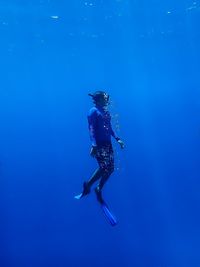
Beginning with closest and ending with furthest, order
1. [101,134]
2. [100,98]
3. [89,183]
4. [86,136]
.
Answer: [100,98] < [101,134] < [89,183] < [86,136]

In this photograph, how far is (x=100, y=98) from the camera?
7.49m

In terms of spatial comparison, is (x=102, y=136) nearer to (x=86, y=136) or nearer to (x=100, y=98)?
(x=100, y=98)

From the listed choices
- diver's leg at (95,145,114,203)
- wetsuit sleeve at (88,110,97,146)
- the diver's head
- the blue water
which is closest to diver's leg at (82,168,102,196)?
diver's leg at (95,145,114,203)

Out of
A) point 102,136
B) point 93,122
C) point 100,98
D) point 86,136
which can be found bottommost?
point 102,136

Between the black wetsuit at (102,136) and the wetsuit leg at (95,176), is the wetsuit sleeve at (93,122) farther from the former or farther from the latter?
the wetsuit leg at (95,176)

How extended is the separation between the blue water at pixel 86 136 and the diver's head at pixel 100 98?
13.5 m

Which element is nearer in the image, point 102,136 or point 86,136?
point 102,136

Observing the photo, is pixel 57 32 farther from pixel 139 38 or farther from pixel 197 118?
pixel 197 118

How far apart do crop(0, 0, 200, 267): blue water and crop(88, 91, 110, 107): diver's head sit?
44.3ft

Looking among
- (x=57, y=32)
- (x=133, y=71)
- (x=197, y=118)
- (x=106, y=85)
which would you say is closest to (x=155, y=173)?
(x=197, y=118)

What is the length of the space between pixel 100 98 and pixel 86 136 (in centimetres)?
4183

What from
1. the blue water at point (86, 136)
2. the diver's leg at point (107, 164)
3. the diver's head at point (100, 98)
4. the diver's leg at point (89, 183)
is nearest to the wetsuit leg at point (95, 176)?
the diver's leg at point (89, 183)

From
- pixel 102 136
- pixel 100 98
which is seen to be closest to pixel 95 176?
pixel 102 136

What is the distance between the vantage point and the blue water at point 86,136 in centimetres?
2425
